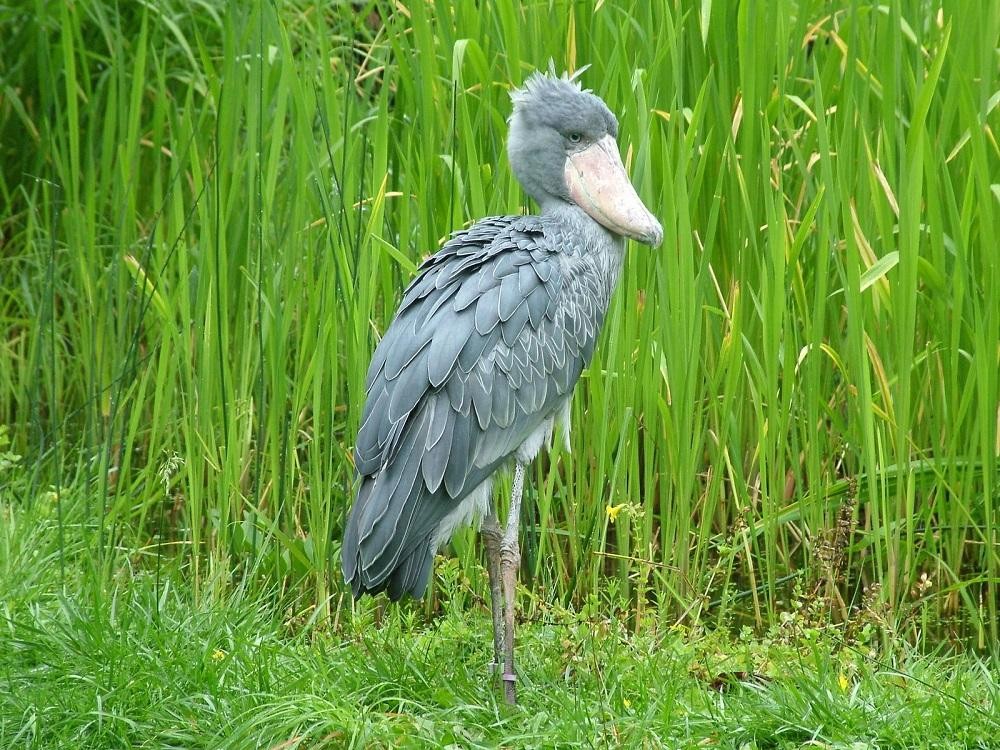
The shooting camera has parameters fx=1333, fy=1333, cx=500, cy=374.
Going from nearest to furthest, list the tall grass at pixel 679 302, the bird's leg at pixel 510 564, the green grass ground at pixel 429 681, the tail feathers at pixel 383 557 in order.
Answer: the green grass ground at pixel 429 681 → the tail feathers at pixel 383 557 → the bird's leg at pixel 510 564 → the tall grass at pixel 679 302

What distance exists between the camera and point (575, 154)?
3527mm

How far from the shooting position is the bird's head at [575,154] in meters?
3.46

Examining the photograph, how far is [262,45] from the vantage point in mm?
4051

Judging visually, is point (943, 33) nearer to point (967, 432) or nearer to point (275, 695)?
point (967, 432)

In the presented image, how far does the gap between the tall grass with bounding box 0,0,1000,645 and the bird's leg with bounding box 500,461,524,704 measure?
1.15ft

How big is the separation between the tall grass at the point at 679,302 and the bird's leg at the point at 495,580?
0.33 meters

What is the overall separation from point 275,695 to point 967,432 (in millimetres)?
2086

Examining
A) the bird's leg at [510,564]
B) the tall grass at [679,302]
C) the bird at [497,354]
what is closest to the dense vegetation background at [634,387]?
the tall grass at [679,302]

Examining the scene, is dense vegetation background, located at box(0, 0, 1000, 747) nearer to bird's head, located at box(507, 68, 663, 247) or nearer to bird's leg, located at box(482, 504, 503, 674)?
bird's leg, located at box(482, 504, 503, 674)

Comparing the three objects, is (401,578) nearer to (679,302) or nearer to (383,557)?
(383,557)

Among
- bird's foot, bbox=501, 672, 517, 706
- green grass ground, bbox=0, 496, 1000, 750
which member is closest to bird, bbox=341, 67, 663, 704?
bird's foot, bbox=501, 672, 517, 706

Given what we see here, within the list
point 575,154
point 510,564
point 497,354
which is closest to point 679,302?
point 575,154

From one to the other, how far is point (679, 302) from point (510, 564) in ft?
2.86

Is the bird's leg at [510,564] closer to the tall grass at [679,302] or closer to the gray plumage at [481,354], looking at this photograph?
the gray plumage at [481,354]
